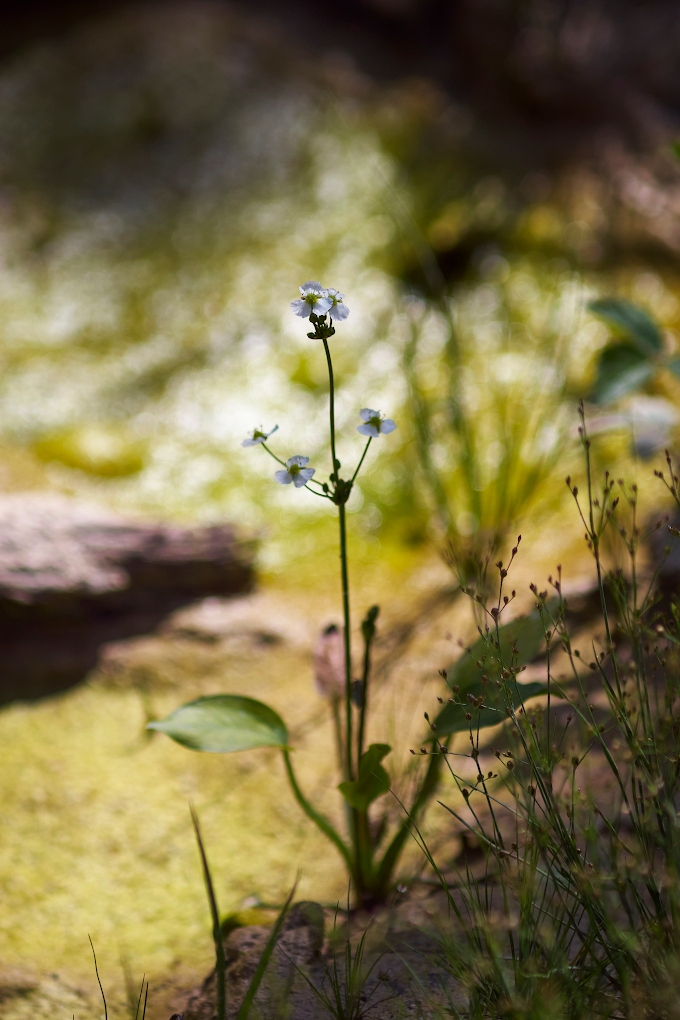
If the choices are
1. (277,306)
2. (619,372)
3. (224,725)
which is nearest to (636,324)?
(619,372)

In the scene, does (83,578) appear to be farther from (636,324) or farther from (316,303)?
(636,324)

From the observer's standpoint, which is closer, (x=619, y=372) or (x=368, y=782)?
(x=368, y=782)

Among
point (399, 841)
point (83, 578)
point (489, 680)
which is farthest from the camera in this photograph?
point (83, 578)

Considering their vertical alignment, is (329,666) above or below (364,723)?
above

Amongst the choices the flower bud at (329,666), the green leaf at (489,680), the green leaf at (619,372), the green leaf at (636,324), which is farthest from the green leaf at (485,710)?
the green leaf at (636,324)

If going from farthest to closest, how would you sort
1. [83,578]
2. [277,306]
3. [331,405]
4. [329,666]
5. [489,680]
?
[277,306], [83,578], [329,666], [489,680], [331,405]

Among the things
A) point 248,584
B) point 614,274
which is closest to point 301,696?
point 248,584

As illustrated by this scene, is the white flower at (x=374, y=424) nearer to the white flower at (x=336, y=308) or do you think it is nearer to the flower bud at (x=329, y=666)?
the white flower at (x=336, y=308)
